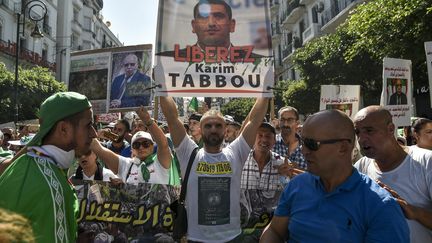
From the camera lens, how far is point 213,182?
10.8 feet

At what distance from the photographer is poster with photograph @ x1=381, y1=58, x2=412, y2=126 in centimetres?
552

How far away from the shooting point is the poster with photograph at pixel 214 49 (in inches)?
162

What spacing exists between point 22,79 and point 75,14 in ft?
89.1

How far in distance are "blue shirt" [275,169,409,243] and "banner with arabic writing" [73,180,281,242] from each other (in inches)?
64.7

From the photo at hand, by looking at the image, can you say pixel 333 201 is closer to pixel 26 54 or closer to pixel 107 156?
pixel 107 156

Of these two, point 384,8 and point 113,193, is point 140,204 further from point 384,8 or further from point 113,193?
point 384,8

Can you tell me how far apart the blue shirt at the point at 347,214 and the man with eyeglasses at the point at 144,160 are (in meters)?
2.03

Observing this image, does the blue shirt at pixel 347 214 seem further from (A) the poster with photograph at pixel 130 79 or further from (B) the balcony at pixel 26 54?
(B) the balcony at pixel 26 54

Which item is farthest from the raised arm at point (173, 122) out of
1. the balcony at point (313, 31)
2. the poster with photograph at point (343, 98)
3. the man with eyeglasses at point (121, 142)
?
the balcony at point (313, 31)

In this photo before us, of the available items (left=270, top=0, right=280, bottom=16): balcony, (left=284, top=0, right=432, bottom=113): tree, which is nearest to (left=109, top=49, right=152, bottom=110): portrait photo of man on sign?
(left=284, top=0, right=432, bottom=113): tree

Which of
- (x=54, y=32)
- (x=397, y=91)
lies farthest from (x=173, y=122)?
(x=54, y=32)

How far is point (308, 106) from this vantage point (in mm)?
24234

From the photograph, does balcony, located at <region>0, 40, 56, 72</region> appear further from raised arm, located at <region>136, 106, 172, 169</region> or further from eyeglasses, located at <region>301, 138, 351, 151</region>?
eyeglasses, located at <region>301, 138, 351, 151</region>

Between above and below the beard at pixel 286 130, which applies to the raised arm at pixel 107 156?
below
